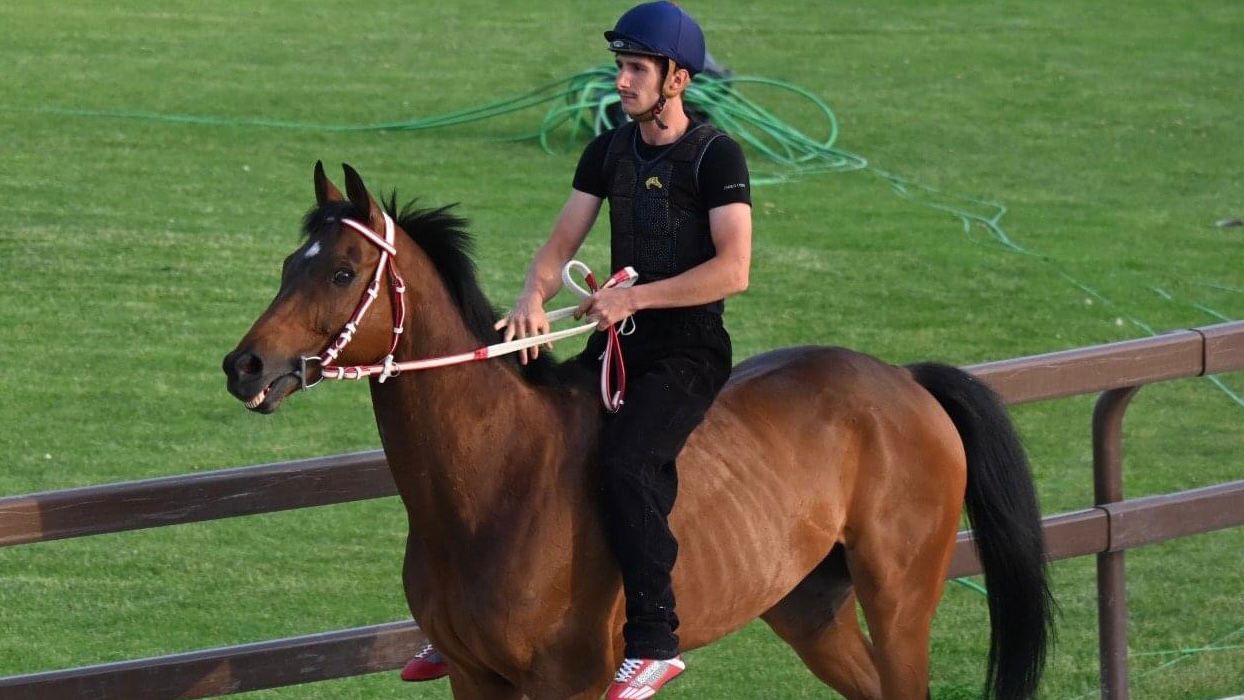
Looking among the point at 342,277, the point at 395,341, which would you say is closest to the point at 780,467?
the point at 395,341

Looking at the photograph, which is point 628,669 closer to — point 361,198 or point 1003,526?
point 361,198

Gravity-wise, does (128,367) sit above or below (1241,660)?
above

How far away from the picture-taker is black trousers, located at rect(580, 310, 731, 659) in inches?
163

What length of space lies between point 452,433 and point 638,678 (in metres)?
0.74

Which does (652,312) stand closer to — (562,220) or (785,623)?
(562,220)

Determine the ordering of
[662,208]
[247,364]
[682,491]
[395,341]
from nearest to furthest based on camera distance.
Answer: [247,364], [395,341], [662,208], [682,491]

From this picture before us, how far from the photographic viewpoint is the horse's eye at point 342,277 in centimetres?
382

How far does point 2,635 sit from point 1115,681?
4.19 metres

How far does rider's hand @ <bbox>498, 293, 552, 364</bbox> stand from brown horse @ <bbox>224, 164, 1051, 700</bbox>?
0.05m

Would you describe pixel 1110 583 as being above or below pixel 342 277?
below

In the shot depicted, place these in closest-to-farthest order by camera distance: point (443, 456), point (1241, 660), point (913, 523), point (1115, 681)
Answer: point (443, 456), point (913, 523), point (1115, 681), point (1241, 660)

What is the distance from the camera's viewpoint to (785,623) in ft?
17.0

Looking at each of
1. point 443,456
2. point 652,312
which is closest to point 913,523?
point 652,312

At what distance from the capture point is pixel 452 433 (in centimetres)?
409
